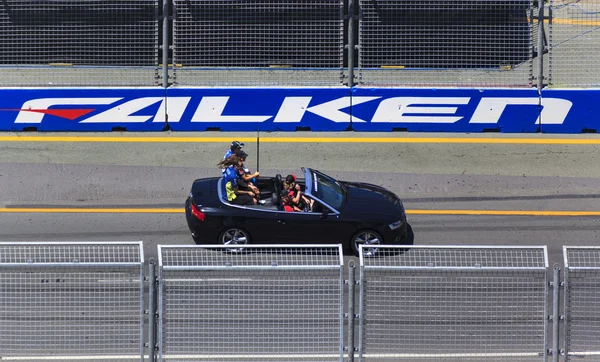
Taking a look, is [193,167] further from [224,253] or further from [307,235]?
[224,253]

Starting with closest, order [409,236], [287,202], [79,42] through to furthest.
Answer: [287,202] → [409,236] → [79,42]

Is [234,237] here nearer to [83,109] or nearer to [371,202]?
[371,202]

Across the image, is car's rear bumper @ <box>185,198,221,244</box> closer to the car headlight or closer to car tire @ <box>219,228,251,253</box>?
car tire @ <box>219,228,251,253</box>

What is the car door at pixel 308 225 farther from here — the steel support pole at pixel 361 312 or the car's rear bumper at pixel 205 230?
the steel support pole at pixel 361 312

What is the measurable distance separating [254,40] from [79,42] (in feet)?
11.6

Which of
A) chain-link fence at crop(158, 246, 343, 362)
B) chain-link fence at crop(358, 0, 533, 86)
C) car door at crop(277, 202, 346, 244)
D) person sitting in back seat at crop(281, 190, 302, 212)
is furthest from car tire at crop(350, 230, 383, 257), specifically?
chain-link fence at crop(358, 0, 533, 86)

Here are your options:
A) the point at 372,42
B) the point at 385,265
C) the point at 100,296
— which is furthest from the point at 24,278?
the point at 372,42

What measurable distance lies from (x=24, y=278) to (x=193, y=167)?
850 cm

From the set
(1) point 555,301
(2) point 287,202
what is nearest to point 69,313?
(1) point 555,301

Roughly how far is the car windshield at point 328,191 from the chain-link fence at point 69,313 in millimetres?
5299

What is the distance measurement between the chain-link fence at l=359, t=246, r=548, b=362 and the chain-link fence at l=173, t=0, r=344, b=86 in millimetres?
10206

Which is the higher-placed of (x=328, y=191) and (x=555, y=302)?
(x=328, y=191)

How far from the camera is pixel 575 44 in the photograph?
1814 centimetres

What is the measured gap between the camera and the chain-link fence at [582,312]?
7859mm
